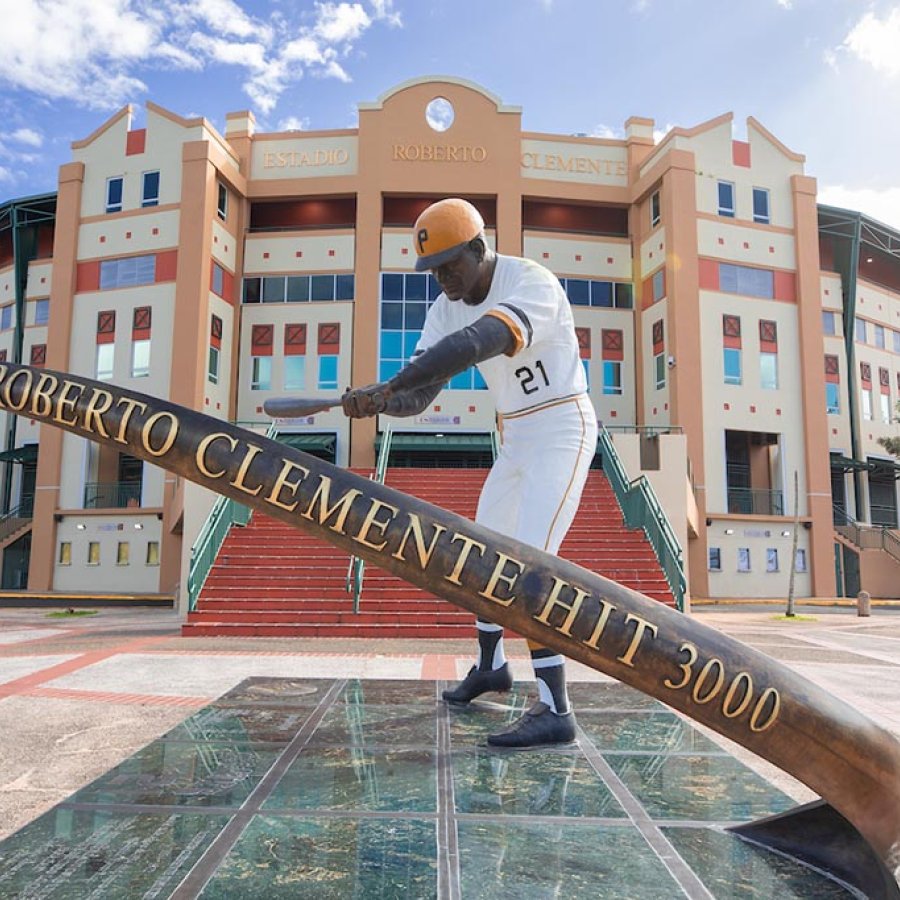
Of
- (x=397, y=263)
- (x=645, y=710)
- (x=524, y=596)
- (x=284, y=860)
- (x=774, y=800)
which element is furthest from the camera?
(x=397, y=263)

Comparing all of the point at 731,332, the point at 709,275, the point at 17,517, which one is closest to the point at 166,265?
the point at 17,517

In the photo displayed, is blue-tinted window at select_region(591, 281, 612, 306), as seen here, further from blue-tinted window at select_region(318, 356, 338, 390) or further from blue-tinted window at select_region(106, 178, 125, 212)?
blue-tinted window at select_region(106, 178, 125, 212)

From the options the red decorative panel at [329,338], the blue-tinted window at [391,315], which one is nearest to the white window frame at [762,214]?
the blue-tinted window at [391,315]

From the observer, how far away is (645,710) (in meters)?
3.92

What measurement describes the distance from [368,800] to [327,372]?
2475 cm

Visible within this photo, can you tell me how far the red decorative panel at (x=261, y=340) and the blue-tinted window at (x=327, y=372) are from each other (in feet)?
6.70

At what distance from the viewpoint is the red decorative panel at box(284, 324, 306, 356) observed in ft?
87.4

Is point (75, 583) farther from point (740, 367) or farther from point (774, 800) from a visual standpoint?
point (774, 800)

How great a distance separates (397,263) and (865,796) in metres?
25.9

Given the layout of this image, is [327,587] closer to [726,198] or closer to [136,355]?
[136,355]

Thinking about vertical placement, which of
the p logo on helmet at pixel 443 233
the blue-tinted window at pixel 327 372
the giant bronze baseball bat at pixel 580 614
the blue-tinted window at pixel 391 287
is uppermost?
the blue-tinted window at pixel 391 287

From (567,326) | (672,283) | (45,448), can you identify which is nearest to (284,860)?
(567,326)

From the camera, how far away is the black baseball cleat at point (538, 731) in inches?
123

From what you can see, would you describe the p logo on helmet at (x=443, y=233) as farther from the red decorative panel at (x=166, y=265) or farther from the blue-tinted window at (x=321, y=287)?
the red decorative panel at (x=166, y=265)
